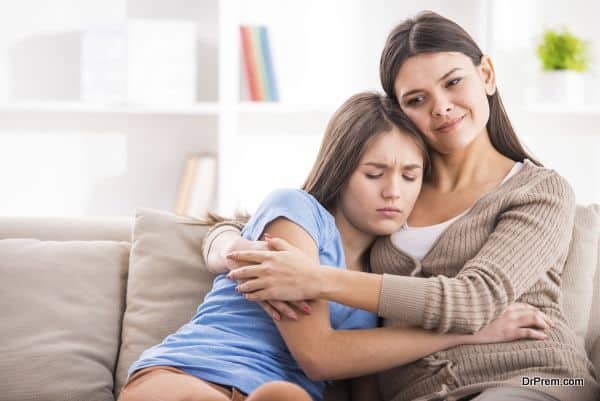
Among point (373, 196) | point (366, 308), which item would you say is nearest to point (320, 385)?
point (366, 308)

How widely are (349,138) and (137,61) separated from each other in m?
1.62

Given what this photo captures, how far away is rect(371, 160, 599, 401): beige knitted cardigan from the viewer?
1476 millimetres

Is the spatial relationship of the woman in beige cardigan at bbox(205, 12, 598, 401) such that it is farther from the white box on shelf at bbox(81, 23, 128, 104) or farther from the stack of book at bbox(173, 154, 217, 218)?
the white box on shelf at bbox(81, 23, 128, 104)

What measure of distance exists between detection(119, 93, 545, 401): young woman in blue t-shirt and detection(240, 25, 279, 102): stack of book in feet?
4.79

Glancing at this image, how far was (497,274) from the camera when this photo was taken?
1502 mm

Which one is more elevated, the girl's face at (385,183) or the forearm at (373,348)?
the girl's face at (385,183)

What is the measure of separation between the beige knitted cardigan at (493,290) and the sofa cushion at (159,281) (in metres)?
0.50

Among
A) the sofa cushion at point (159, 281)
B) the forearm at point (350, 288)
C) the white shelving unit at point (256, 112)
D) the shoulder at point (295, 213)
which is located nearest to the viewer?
the forearm at point (350, 288)

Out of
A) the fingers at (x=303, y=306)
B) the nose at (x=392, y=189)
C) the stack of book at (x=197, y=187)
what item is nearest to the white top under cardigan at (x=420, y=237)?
the nose at (x=392, y=189)

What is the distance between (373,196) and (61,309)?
2.58 feet

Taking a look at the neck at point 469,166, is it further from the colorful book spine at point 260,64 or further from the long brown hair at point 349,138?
the colorful book spine at point 260,64

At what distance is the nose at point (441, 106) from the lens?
1702 millimetres

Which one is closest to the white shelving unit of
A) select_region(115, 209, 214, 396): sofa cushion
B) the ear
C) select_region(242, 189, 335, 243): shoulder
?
select_region(115, 209, 214, 396): sofa cushion

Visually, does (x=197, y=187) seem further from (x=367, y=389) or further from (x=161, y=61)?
(x=367, y=389)
